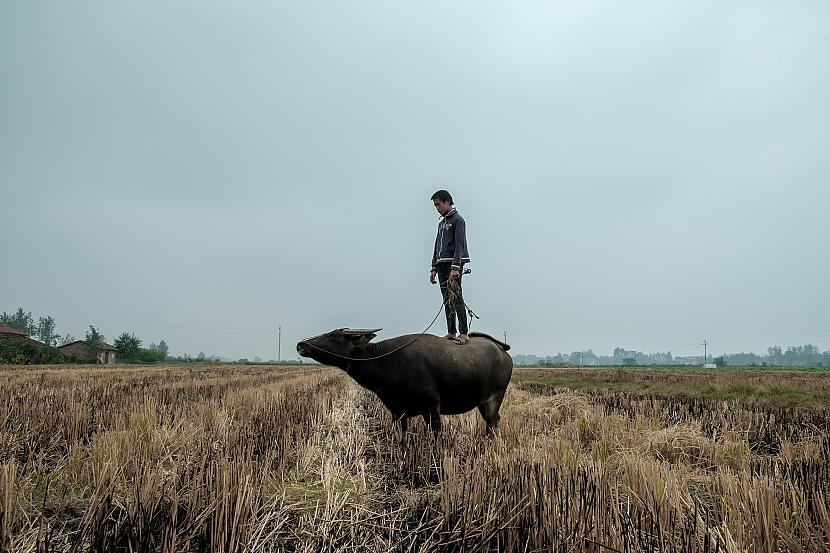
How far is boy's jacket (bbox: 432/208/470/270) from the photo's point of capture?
5.06 m

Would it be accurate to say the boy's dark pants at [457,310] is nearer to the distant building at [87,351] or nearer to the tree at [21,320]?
the distant building at [87,351]

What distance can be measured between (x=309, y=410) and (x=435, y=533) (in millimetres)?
A: 4755

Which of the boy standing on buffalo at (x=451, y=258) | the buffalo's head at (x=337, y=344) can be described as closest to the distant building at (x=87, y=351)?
the buffalo's head at (x=337, y=344)

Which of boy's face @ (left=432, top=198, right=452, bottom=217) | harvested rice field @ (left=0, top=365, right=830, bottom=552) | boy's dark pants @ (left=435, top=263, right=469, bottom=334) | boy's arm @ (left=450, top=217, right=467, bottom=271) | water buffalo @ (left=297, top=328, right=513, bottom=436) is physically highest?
boy's face @ (left=432, top=198, right=452, bottom=217)

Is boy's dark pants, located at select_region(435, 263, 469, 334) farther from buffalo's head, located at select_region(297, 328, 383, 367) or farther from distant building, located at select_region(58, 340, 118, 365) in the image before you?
distant building, located at select_region(58, 340, 118, 365)

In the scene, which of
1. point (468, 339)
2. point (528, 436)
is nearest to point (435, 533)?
point (528, 436)

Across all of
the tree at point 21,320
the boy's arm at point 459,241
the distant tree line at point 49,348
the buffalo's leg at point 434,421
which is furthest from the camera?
the tree at point 21,320

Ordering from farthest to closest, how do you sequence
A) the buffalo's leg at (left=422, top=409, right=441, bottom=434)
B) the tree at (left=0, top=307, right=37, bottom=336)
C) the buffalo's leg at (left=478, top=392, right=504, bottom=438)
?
the tree at (left=0, top=307, right=37, bottom=336) → the buffalo's leg at (left=478, top=392, right=504, bottom=438) → the buffalo's leg at (left=422, top=409, right=441, bottom=434)

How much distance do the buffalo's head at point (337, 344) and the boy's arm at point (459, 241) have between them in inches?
43.1

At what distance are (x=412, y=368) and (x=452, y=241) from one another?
4.92ft

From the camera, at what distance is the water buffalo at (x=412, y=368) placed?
4.59 m

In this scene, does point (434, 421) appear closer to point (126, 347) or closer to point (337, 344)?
point (337, 344)

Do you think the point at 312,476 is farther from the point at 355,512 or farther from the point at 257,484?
the point at 355,512

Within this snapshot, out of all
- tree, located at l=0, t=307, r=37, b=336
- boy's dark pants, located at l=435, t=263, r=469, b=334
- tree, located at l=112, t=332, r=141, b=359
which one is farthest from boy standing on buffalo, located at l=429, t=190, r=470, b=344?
tree, located at l=0, t=307, r=37, b=336
